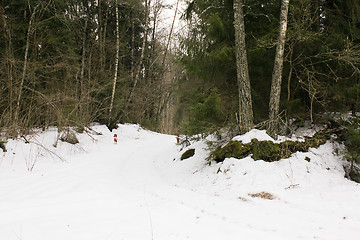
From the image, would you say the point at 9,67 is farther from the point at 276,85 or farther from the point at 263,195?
the point at 263,195

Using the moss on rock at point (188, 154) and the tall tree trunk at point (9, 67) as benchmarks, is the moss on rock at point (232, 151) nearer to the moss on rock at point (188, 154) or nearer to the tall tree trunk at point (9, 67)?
the moss on rock at point (188, 154)

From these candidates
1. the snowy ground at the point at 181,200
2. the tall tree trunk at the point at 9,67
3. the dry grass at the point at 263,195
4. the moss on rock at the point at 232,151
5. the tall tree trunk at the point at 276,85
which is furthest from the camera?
the tall tree trunk at the point at 9,67

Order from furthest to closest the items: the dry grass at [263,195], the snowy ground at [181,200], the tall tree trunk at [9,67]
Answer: the tall tree trunk at [9,67], the dry grass at [263,195], the snowy ground at [181,200]

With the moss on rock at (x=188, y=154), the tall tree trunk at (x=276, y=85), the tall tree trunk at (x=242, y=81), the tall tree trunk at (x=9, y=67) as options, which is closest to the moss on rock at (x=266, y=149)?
the tall tree trunk at (x=276, y=85)

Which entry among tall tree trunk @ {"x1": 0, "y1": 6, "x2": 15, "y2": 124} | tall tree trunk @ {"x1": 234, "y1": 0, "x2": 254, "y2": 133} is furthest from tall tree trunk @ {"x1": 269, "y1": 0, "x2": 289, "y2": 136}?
tall tree trunk @ {"x1": 0, "y1": 6, "x2": 15, "y2": 124}

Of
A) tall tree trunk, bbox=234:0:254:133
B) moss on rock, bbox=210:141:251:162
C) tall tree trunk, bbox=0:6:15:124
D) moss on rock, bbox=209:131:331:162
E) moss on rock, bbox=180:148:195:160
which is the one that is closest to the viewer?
moss on rock, bbox=209:131:331:162

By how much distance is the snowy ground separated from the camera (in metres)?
2.87

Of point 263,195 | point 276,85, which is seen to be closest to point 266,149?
point 263,195

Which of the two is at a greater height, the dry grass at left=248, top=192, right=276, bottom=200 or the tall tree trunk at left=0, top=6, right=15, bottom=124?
the tall tree trunk at left=0, top=6, right=15, bottom=124

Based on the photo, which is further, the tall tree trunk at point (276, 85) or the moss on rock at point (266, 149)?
the tall tree trunk at point (276, 85)

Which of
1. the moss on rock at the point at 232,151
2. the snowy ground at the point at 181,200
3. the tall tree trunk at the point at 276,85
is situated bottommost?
the snowy ground at the point at 181,200

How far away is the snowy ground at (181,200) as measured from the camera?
2873mm

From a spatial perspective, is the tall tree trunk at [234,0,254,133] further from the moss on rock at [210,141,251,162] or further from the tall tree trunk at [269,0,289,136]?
the moss on rock at [210,141,251,162]

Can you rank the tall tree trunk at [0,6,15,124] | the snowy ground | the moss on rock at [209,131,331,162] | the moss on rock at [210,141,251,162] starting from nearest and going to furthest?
the snowy ground, the moss on rock at [209,131,331,162], the moss on rock at [210,141,251,162], the tall tree trunk at [0,6,15,124]
